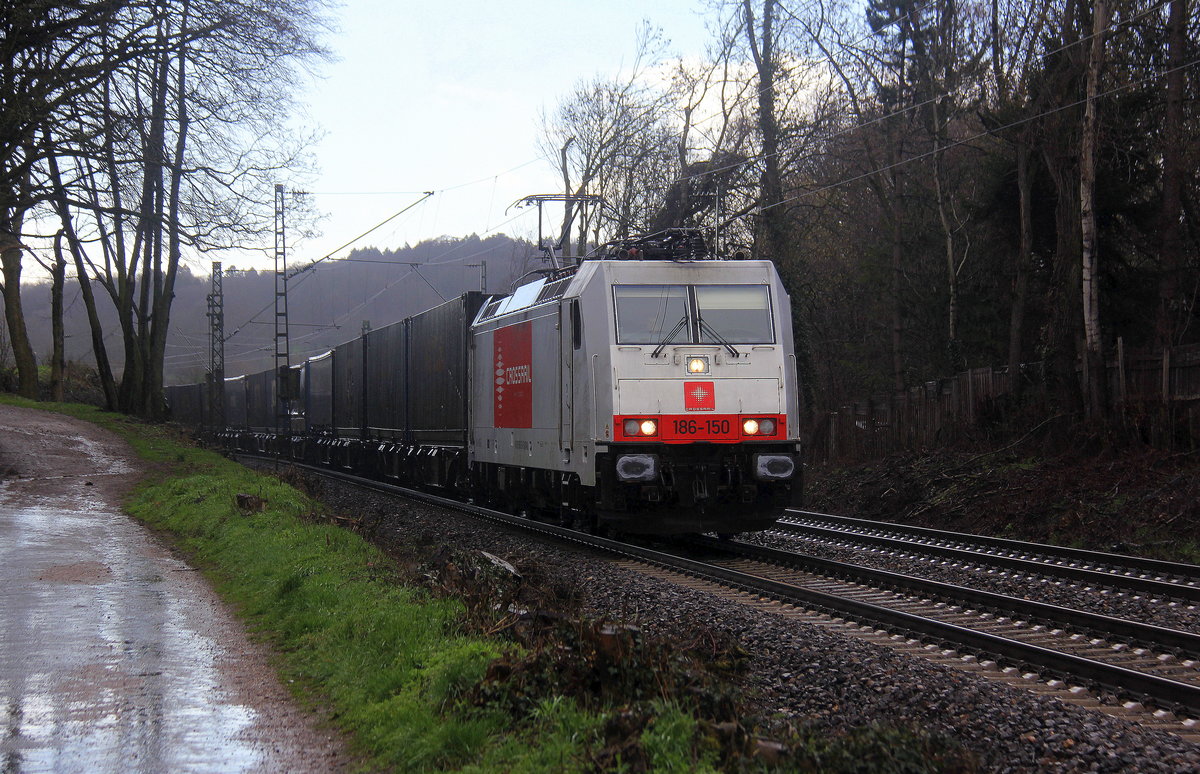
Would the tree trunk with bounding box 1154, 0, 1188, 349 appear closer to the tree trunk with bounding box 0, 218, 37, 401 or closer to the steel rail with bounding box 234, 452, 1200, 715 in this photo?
the steel rail with bounding box 234, 452, 1200, 715

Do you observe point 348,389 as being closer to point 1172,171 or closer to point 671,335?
point 671,335

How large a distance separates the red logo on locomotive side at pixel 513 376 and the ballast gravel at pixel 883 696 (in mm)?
4987

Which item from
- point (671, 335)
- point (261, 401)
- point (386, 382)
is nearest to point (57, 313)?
point (261, 401)

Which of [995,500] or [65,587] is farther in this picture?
[995,500]

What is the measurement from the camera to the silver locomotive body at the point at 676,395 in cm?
1162

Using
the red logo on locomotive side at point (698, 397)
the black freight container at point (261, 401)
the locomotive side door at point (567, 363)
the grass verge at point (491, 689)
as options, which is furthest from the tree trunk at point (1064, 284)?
the black freight container at point (261, 401)

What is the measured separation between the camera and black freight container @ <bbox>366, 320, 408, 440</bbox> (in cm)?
2306

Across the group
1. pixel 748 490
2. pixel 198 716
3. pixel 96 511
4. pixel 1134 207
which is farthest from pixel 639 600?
pixel 1134 207

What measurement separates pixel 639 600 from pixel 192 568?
5091 millimetres

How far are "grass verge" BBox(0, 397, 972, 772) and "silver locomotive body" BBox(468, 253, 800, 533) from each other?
311 cm

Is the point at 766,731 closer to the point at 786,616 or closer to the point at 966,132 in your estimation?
the point at 786,616

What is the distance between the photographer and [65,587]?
9.57 metres

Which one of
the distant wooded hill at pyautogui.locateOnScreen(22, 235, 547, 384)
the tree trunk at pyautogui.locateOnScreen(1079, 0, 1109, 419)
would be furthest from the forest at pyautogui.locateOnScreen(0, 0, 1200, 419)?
the distant wooded hill at pyautogui.locateOnScreen(22, 235, 547, 384)

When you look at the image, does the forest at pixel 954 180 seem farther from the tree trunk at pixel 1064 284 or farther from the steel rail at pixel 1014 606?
the steel rail at pixel 1014 606
